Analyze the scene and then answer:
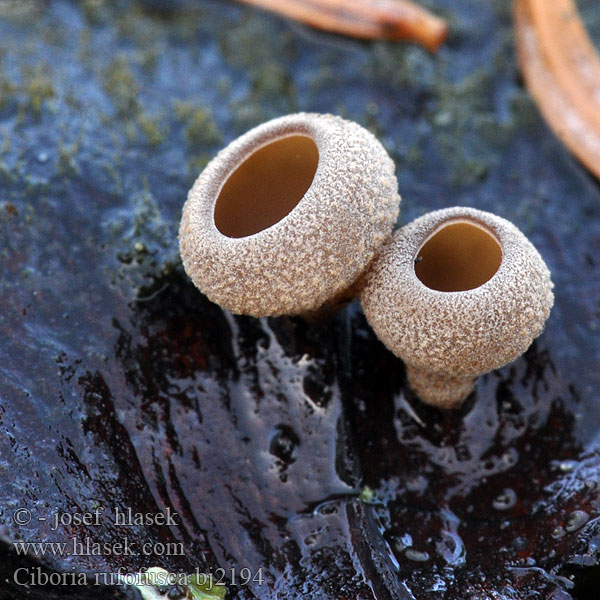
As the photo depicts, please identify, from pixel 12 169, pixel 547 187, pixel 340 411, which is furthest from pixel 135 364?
pixel 547 187

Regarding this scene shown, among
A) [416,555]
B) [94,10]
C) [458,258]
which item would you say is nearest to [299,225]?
[458,258]

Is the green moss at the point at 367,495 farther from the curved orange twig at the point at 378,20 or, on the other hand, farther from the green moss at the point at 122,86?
the curved orange twig at the point at 378,20

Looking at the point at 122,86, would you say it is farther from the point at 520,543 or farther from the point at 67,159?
the point at 520,543

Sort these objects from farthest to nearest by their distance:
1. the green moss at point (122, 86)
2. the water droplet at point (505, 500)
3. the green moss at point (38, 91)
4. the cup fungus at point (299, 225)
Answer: the green moss at point (122, 86), the green moss at point (38, 91), the water droplet at point (505, 500), the cup fungus at point (299, 225)

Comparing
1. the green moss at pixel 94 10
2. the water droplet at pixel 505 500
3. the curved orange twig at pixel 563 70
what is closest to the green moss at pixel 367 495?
the water droplet at pixel 505 500

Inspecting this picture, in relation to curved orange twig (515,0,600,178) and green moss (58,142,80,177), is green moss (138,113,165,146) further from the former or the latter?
curved orange twig (515,0,600,178)

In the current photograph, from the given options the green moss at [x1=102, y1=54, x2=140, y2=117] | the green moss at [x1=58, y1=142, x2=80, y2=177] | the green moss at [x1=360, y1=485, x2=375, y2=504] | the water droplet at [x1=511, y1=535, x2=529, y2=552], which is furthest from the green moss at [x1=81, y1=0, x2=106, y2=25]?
the water droplet at [x1=511, y1=535, x2=529, y2=552]
